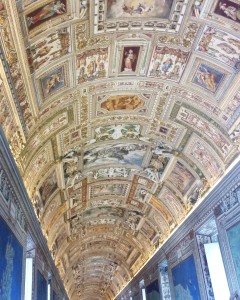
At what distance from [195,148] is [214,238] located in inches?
166

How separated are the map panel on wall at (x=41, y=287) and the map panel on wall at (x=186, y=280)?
6.80 meters

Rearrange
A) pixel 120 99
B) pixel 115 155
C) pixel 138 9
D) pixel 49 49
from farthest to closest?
pixel 115 155 → pixel 120 99 → pixel 49 49 → pixel 138 9

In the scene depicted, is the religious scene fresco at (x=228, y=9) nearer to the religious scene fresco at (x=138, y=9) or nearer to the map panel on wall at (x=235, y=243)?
the religious scene fresco at (x=138, y=9)

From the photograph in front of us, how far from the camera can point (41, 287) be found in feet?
54.0

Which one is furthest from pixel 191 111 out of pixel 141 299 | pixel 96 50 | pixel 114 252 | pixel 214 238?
pixel 114 252

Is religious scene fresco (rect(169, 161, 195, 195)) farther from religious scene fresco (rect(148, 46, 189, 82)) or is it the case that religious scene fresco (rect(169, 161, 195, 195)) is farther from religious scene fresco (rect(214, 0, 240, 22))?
religious scene fresco (rect(214, 0, 240, 22))

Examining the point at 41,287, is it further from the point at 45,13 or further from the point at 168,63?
the point at 45,13

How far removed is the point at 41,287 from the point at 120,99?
9.40m

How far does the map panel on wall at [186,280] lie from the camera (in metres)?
16.4

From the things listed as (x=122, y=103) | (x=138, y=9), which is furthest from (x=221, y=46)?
(x=122, y=103)

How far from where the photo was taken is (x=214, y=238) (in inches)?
631

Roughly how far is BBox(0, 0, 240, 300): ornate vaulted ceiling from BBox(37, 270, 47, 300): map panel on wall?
2.59 metres

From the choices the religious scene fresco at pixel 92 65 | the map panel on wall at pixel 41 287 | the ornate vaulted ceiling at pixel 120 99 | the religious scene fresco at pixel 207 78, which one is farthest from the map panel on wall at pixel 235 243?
the map panel on wall at pixel 41 287

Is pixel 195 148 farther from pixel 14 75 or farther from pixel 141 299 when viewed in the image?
pixel 141 299
